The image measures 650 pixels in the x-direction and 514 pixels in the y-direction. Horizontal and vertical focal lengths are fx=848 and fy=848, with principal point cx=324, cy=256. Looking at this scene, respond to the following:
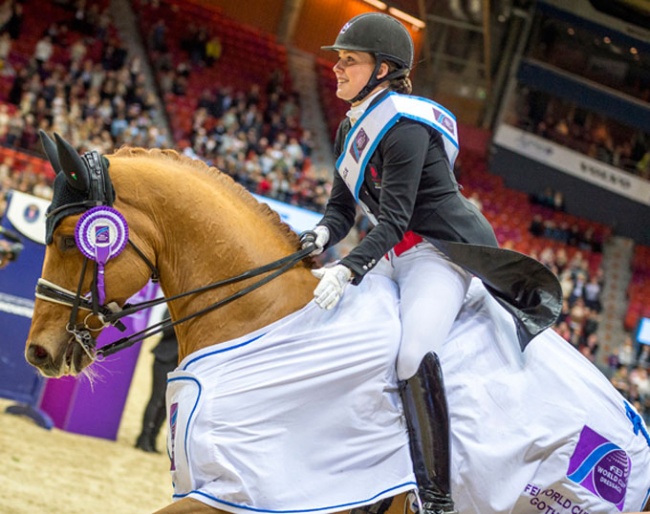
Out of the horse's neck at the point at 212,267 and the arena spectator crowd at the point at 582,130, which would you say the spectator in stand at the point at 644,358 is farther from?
the horse's neck at the point at 212,267

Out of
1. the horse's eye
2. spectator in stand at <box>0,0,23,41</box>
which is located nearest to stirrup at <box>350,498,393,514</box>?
the horse's eye

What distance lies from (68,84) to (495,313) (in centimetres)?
1582

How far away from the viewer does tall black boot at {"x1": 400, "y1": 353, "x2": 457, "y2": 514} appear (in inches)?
135

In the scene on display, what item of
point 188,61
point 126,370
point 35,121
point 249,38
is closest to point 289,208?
point 35,121

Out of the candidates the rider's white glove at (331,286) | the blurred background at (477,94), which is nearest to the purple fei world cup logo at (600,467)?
the rider's white glove at (331,286)

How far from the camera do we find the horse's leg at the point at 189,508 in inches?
125

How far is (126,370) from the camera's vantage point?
340 inches

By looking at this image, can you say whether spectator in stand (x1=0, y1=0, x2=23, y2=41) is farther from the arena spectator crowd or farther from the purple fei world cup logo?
the purple fei world cup logo

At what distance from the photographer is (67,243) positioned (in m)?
3.45

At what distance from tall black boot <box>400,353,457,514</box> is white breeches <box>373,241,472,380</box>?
64 millimetres

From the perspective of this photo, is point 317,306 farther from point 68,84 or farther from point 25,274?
point 68,84

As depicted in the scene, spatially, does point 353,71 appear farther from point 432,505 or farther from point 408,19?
point 408,19

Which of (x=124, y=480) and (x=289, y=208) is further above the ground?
(x=289, y=208)

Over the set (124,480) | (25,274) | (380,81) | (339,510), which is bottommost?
(124,480)
